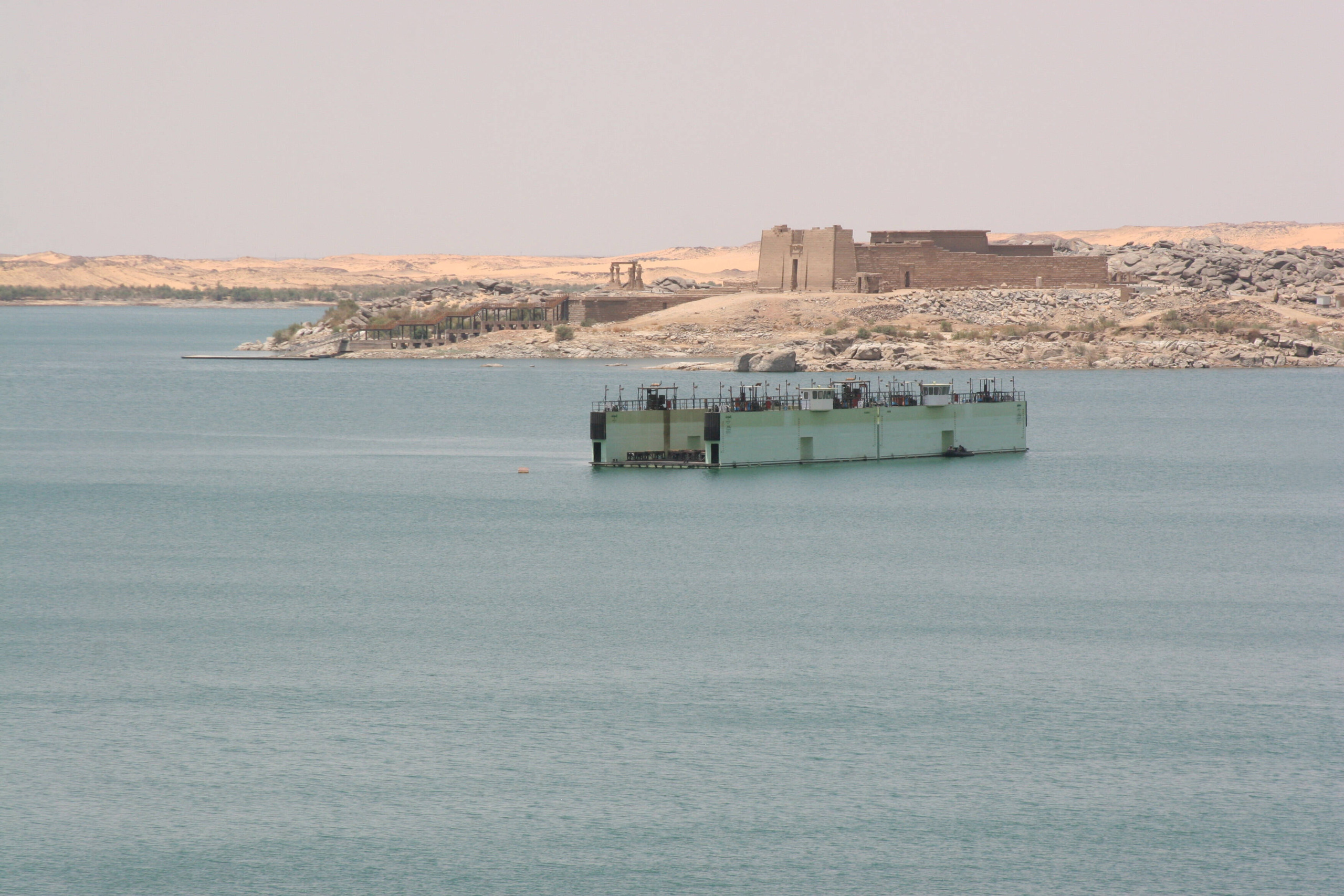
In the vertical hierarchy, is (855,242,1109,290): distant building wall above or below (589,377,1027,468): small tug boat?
above

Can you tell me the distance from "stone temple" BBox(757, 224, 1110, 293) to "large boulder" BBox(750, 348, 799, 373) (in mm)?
24537

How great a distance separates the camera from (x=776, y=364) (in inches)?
4919

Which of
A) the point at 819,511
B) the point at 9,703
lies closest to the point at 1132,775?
the point at 9,703

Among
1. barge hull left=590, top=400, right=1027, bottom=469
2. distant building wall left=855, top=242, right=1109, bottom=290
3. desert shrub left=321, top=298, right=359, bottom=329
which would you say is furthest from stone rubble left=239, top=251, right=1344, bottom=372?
barge hull left=590, top=400, right=1027, bottom=469

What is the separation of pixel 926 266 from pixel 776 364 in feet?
103

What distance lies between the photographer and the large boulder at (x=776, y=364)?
4919 inches

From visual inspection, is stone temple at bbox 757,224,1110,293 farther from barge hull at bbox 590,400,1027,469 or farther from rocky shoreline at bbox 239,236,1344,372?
barge hull at bbox 590,400,1027,469

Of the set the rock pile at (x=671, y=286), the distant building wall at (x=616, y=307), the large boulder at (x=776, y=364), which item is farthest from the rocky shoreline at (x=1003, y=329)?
the rock pile at (x=671, y=286)

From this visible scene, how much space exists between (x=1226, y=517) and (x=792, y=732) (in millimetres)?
33536

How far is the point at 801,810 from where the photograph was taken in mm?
29125

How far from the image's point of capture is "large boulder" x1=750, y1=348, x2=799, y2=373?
12494 cm

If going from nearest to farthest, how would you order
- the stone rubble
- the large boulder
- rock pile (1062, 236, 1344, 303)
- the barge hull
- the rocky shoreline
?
the barge hull < the large boulder < the stone rubble < the rocky shoreline < rock pile (1062, 236, 1344, 303)

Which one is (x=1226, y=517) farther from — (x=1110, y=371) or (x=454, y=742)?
(x=1110, y=371)

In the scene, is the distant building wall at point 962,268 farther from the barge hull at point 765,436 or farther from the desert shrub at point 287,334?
the barge hull at point 765,436
